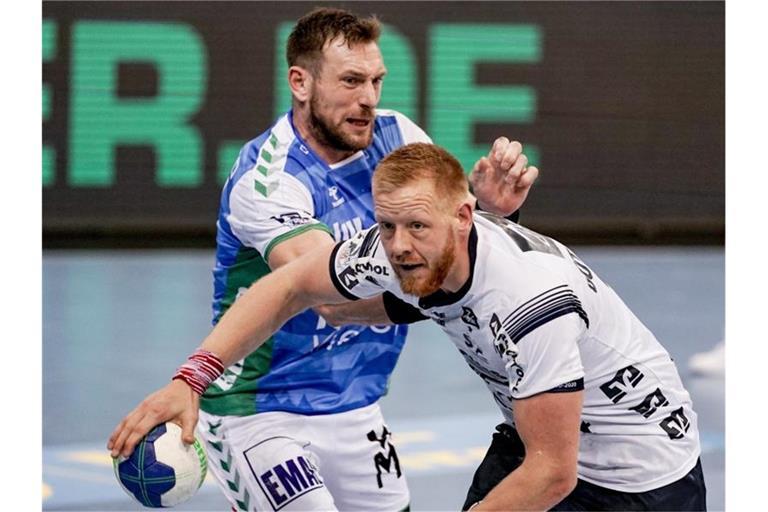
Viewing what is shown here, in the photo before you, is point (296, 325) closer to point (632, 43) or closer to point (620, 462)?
point (620, 462)

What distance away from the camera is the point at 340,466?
508 cm

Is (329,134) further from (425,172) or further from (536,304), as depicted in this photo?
(536,304)

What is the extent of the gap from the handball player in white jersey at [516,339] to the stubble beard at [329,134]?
939 millimetres

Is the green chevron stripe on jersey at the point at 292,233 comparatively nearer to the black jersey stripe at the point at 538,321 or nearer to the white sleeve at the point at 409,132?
the white sleeve at the point at 409,132

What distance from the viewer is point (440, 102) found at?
15.2 m

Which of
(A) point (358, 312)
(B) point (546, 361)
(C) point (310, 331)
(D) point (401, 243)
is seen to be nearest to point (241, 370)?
(C) point (310, 331)

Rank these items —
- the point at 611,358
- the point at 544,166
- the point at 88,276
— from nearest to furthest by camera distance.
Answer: the point at 611,358, the point at 88,276, the point at 544,166

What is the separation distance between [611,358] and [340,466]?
1.49 metres

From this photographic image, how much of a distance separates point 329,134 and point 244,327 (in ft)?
4.36

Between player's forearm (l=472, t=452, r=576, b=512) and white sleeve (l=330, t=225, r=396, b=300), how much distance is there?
0.81 metres

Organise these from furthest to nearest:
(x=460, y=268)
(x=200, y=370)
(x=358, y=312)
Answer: (x=358, y=312)
(x=200, y=370)
(x=460, y=268)

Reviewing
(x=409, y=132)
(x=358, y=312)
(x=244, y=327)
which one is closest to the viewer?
(x=244, y=327)

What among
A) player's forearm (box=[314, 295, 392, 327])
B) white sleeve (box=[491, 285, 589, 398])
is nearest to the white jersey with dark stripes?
white sleeve (box=[491, 285, 589, 398])

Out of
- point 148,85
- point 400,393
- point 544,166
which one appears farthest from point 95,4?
point 400,393
